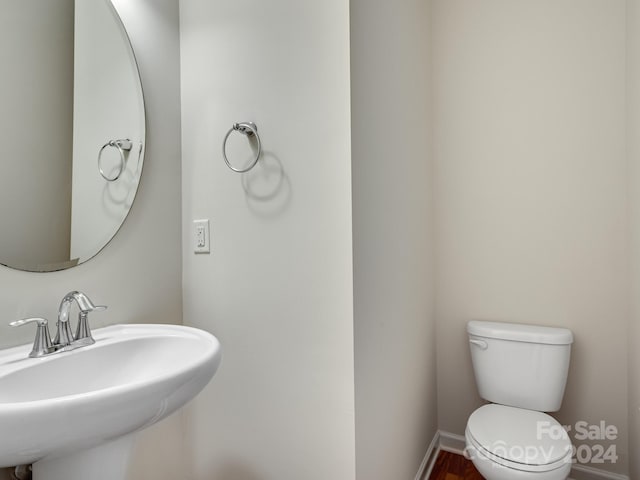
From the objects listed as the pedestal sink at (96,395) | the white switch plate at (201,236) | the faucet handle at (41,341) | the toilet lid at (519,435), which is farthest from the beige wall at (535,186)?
the faucet handle at (41,341)

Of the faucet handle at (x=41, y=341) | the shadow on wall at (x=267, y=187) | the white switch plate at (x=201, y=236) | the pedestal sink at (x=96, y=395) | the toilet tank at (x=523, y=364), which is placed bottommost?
the toilet tank at (x=523, y=364)

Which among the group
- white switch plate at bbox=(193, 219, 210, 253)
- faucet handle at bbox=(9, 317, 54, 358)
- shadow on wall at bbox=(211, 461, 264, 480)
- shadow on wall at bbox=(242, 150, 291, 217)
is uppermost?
shadow on wall at bbox=(242, 150, 291, 217)

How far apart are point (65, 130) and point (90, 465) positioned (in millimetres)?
881

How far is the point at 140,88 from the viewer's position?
46.0 inches

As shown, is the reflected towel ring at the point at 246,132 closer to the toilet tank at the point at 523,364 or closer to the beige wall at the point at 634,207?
the toilet tank at the point at 523,364

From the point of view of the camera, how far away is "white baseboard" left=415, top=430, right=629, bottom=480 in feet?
4.93

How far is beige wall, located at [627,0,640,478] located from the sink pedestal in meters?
1.71

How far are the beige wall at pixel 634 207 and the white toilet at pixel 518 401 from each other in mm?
217

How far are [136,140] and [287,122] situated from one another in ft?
1.73

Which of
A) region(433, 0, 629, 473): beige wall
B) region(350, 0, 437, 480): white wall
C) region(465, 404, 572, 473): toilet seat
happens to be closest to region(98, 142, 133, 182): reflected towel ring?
region(350, 0, 437, 480): white wall

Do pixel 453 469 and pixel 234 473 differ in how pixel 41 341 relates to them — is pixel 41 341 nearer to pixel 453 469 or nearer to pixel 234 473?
pixel 234 473

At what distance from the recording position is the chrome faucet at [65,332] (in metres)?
0.84

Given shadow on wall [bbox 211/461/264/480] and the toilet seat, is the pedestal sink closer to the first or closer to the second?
shadow on wall [bbox 211/461/264/480]

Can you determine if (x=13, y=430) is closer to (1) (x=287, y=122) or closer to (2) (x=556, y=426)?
(1) (x=287, y=122)
